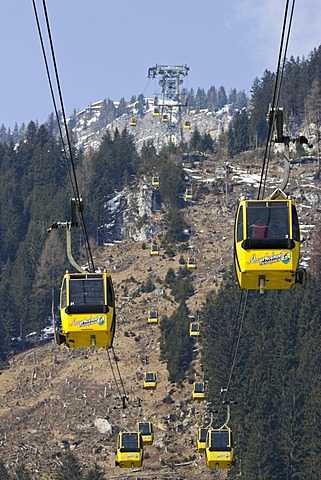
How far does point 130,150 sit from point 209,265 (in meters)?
38.0

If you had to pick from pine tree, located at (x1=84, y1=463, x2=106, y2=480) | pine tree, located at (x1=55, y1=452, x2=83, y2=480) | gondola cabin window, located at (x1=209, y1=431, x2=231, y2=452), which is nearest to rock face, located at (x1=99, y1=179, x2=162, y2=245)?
pine tree, located at (x1=84, y1=463, x2=106, y2=480)

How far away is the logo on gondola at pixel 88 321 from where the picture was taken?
32.2m

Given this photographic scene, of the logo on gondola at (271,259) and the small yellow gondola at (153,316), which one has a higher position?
the logo on gondola at (271,259)

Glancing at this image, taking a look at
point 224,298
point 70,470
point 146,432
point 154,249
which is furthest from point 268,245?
point 154,249

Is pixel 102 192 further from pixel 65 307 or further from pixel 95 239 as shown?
pixel 65 307

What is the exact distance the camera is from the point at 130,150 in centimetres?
16400

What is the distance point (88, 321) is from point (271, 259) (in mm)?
6546

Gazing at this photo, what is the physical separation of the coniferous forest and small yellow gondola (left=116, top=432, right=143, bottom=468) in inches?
822

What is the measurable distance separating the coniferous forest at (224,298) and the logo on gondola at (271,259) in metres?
59.7

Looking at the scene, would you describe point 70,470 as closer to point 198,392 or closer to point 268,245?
point 198,392

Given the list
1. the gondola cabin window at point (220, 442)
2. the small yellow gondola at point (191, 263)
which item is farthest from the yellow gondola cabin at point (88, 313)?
the small yellow gondola at point (191, 263)

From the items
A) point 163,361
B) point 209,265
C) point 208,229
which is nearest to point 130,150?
point 208,229

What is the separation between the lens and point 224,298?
110 m

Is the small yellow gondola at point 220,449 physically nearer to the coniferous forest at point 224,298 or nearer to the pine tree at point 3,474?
the coniferous forest at point 224,298
